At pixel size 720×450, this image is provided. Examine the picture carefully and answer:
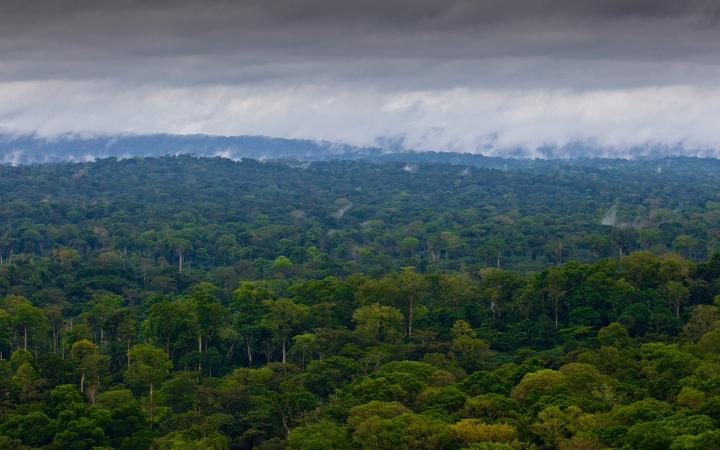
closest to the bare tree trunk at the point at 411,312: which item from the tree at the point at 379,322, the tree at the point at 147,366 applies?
the tree at the point at 379,322

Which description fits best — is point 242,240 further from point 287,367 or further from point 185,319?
point 287,367

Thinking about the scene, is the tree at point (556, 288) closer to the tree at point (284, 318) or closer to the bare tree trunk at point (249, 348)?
the tree at point (284, 318)

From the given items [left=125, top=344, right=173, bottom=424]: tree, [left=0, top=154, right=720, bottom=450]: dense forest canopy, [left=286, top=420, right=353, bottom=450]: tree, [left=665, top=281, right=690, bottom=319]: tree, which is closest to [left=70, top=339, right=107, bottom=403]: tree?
[left=0, top=154, right=720, bottom=450]: dense forest canopy

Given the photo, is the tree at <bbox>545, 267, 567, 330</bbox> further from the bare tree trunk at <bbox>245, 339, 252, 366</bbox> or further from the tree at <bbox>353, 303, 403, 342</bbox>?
the bare tree trunk at <bbox>245, 339, 252, 366</bbox>

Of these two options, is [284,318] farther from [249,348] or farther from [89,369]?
[89,369]

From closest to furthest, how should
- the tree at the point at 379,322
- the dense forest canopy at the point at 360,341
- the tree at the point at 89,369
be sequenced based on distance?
the dense forest canopy at the point at 360,341 → the tree at the point at 89,369 → the tree at the point at 379,322

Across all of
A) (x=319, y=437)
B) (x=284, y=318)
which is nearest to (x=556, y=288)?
(x=284, y=318)
